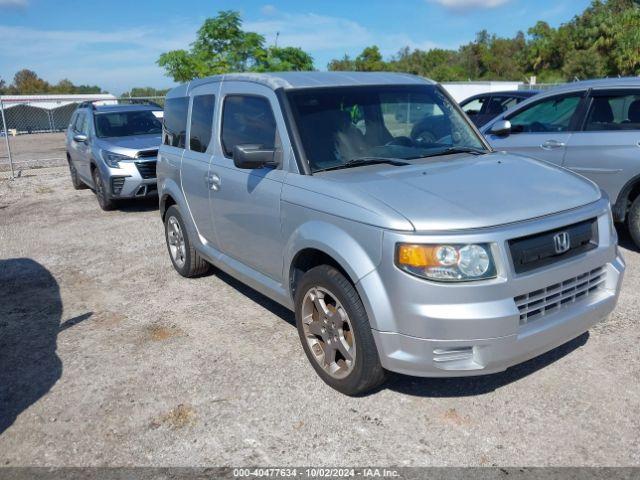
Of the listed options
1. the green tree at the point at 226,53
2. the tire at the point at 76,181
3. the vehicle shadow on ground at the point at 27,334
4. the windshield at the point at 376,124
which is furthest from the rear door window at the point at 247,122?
the green tree at the point at 226,53

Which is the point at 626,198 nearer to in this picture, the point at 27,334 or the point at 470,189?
the point at 470,189

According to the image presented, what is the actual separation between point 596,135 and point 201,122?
4.26 meters

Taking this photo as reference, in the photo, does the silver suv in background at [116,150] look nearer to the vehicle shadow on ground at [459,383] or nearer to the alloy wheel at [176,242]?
the alloy wheel at [176,242]

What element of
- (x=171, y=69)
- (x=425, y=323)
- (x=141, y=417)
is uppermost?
(x=171, y=69)

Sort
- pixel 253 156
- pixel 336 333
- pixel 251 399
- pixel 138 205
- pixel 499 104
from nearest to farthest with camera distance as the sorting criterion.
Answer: pixel 336 333 → pixel 251 399 → pixel 253 156 → pixel 138 205 → pixel 499 104

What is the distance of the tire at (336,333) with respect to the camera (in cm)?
331

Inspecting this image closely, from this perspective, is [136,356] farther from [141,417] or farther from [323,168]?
[323,168]

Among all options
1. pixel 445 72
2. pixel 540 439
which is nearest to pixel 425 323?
pixel 540 439

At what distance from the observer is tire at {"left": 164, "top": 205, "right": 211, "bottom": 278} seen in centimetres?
586

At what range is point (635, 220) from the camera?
20.1 feet

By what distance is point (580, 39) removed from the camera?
52531 millimetres

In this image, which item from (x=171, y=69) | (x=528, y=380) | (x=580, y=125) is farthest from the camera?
(x=171, y=69)

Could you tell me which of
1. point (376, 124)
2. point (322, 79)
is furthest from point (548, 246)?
point (322, 79)

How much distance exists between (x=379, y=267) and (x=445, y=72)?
2728 inches
